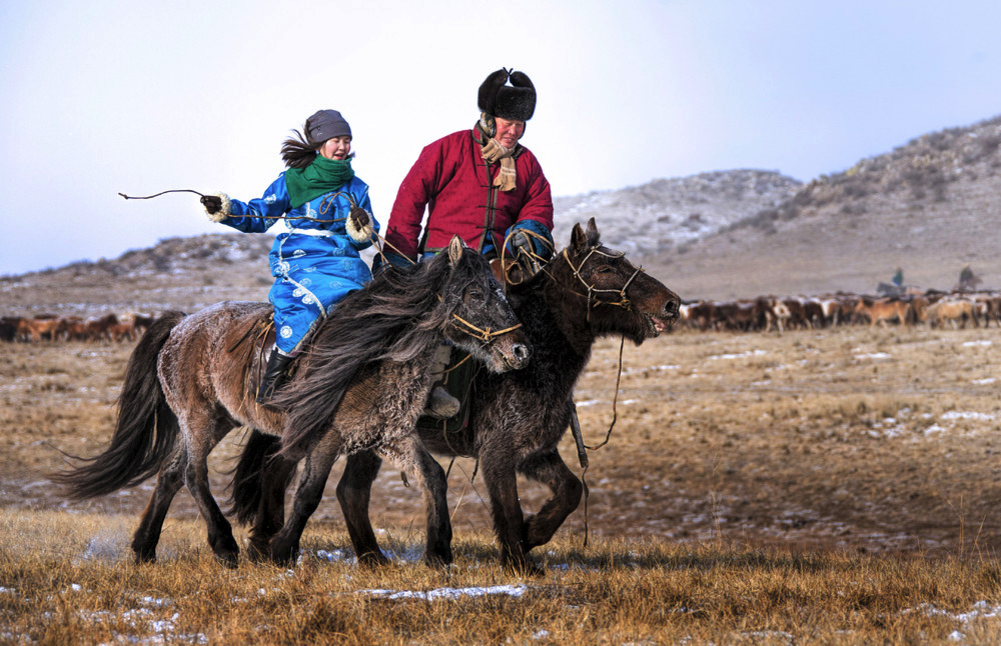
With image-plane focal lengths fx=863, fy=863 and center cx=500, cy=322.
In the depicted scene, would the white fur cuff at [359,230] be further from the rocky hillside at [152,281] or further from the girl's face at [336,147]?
the rocky hillside at [152,281]

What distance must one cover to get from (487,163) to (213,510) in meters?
2.96

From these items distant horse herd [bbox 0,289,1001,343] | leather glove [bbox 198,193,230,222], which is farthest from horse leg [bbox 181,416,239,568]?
distant horse herd [bbox 0,289,1001,343]

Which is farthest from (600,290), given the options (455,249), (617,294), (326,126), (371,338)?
(326,126)

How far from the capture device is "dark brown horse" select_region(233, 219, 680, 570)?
5207 millimetres

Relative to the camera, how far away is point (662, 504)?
35.3ft

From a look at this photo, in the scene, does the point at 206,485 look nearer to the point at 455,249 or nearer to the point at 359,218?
the point at 359,218

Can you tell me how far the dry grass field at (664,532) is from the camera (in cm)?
388

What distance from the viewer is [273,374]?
5.36m

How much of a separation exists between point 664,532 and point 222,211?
6279 millimetres

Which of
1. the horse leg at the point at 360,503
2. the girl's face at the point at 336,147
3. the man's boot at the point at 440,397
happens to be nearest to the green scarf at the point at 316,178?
the girl's face at the point at 336,147

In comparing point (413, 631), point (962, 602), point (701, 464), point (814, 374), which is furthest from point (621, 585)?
point (814, 374)

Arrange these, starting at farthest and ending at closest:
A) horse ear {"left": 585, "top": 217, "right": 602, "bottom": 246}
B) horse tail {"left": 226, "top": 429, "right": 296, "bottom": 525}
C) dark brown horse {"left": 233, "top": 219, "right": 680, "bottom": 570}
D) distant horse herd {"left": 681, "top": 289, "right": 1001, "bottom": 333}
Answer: distant horse herd {"left": 681, "top": 289, "right": 1001, "bottom": 333} < horse tail {"left": 226, "top": 429, "right": 296, "bottom": 525} < horse ear {"left": 585, "top": 217, "right": 602, "bottom": 246} < dark brown horse {"left": 233, "top": 219, "right": 680, "bottom": 570}

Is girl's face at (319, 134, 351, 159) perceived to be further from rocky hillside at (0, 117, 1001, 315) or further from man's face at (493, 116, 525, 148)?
rocky hillside at (0, 117, 1001, 315)

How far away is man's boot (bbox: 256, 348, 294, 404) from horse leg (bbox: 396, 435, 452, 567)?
36.0 inches
